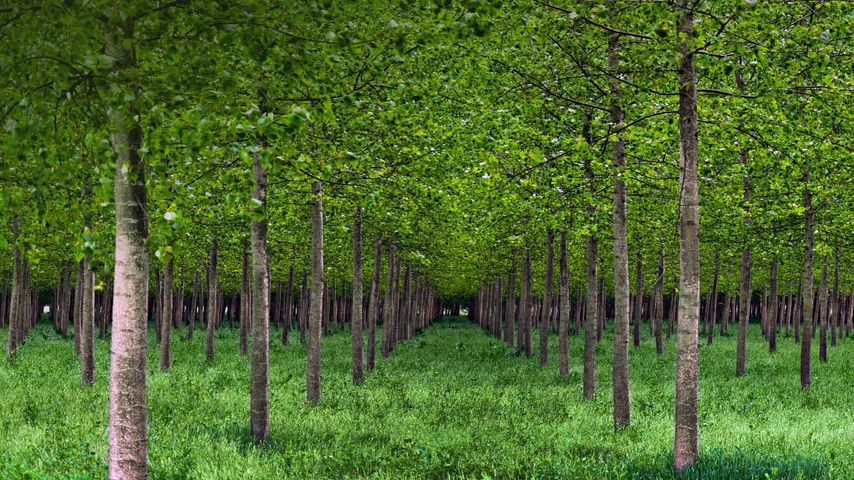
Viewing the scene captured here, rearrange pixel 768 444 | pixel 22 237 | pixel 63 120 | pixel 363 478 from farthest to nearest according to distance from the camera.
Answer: pixel 768 444 → pixel 363 478 → pixel 22 237 → pixel 63 120

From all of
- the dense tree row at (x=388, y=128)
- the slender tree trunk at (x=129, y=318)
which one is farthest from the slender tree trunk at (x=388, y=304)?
the slender tree trunk at (x=129, y=318)

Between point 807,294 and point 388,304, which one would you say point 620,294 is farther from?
point 388,304

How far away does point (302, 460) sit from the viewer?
9531mm

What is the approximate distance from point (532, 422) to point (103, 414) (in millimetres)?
8546

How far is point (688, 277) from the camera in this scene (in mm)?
8133

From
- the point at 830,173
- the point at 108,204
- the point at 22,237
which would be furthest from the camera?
the point at 830,173

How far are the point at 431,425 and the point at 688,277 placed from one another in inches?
257

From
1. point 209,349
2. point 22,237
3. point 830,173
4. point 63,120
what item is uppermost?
point 830,173

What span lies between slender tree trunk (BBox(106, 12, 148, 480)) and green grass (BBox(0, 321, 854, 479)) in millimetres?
2782

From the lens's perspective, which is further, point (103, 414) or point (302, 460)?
point (103, 414)

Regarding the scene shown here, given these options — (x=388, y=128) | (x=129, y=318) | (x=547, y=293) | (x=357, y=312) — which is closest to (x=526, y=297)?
(x=547, y=293)

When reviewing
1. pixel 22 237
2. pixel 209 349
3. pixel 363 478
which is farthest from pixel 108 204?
pixel 209 349

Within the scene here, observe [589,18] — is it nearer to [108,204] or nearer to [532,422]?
[108,204]

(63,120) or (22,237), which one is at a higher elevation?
(63,120)
